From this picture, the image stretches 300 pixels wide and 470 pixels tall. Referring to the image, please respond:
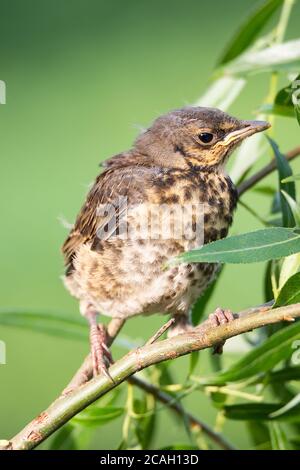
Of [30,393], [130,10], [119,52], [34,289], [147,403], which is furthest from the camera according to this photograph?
[130,10]

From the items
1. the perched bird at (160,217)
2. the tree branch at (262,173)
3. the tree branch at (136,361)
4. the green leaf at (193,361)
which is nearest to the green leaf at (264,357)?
the green leaf at (193,361)

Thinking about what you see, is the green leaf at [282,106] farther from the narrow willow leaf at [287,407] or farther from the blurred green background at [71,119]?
the blurred green background at [71,119]

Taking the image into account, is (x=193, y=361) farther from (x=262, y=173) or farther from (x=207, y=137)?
(x=207, y=137)

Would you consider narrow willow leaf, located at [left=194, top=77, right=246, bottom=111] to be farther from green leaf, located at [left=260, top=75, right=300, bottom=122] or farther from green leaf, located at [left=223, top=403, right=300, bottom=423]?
green leaf, located at [left=223, top=403, right=300, bottom=423]

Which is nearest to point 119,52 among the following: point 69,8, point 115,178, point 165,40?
point 165,40

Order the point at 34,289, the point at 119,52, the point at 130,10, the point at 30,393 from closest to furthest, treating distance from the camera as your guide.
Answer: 1. the point at 30,393
2. the point at 34,289
3. the point at 119,52
4. the point at 130,10

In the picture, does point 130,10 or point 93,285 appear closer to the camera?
point 93,285

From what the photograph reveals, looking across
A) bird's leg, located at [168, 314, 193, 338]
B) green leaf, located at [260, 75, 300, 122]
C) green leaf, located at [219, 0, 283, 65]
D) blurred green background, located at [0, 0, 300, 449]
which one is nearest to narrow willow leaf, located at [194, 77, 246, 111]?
green leaf, located at [219, 0, 283, 65]

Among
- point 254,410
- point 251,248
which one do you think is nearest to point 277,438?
point 254,410
